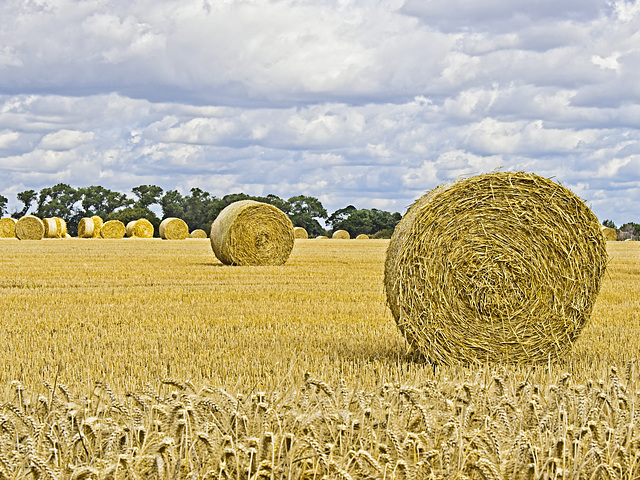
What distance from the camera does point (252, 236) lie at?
1934cm

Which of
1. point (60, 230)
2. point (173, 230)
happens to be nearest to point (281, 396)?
point (173, 230)

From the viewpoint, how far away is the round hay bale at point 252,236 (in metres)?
19.1

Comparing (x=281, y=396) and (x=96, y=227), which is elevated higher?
(x=96, y=227)

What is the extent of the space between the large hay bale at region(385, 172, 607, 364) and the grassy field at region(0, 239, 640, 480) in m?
0.32

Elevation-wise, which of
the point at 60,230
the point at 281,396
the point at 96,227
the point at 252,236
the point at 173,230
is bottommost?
the point at 281,396

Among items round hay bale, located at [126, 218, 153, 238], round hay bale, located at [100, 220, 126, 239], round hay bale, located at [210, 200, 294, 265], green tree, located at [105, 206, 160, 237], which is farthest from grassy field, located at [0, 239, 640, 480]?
green tree, located at [105, 206, 160, 237]

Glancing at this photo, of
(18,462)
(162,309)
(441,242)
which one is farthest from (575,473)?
(162,309)

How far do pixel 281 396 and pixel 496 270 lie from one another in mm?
2961

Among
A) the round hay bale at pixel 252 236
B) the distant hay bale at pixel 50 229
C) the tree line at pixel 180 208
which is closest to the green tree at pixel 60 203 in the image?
the tree line at pixel 180 208

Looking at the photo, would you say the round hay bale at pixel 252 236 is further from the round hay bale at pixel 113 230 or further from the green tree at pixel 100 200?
the green tree at pixel 100 200

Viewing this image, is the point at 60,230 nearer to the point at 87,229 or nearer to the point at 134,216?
the point at 87,229

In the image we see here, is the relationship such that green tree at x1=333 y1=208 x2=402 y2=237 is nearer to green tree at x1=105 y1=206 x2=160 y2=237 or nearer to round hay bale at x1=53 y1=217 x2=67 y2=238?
green tree at x1=105 y1=206 x2=160 y2=237

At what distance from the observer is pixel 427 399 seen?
531 centimetres

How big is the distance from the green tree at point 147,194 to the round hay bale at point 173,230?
26.6m
